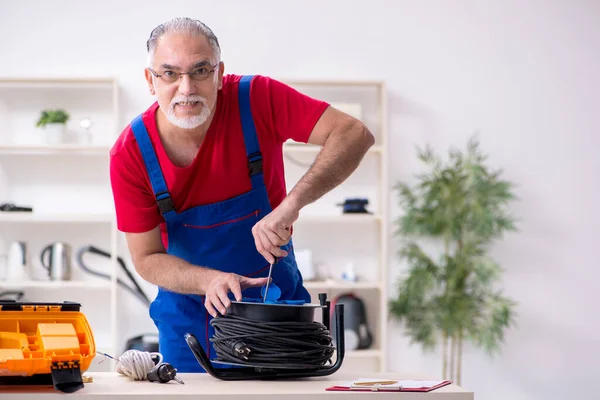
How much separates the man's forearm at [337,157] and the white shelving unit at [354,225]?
8.98 ft

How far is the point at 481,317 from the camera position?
15.8 feet

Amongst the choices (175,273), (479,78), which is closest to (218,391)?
(175,273)

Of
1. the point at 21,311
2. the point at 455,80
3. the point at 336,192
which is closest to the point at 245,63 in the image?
the point at 336,192

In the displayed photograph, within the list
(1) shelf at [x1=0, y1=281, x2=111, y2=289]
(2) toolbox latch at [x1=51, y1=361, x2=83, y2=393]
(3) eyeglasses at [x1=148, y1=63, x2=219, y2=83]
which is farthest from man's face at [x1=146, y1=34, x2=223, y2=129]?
(1) shelf at [x1=0, y1=281, x2=111, y2=289]

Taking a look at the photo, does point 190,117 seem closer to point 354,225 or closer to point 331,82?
point 331,82

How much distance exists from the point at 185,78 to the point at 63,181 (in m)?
3.09

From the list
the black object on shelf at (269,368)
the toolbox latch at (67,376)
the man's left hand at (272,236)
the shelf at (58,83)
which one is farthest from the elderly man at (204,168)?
the shelf at (58,83)

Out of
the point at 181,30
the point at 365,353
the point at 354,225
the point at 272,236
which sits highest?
the point at 181,30

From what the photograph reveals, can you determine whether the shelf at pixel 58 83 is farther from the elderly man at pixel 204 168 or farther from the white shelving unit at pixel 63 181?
the elderly man at pixel 204 168

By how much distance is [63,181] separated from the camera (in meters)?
4.86

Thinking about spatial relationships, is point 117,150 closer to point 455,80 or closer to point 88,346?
point 88,346

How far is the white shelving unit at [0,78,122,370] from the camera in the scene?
4.83 meters

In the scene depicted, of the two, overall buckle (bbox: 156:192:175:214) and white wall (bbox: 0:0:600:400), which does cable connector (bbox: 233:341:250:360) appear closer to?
overall buckle (bbox: 156:192:175:214)

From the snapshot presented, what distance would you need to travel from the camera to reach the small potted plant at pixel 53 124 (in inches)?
183
